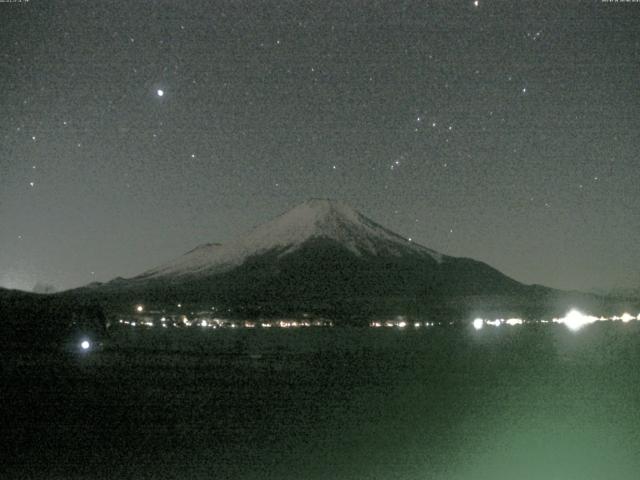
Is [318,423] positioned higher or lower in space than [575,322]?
lower

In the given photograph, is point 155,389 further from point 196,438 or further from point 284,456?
point 284,456

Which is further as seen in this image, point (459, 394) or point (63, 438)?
point (459, 394)

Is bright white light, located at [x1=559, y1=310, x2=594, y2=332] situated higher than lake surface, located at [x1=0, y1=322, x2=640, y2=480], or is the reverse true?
bright white light, located at [x1=559, y1=310, x2=594, y2=332]

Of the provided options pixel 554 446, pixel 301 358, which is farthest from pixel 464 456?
pixel 301 358

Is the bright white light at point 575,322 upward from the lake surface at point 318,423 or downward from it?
upward

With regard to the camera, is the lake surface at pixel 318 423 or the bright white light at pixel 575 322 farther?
the bright white light at pixel 575 322

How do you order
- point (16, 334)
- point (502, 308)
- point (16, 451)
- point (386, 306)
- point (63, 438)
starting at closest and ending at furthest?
point (16, 451), point (63, 438), point (16, 334), point (386, 306), point (502, 308)

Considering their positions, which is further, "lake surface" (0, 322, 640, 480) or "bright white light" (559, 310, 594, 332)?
"bright white light" (559, 310, 594, 332)

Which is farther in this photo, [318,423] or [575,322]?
[575,322]
